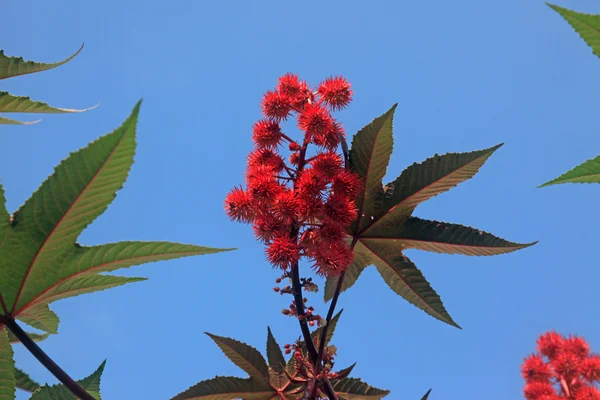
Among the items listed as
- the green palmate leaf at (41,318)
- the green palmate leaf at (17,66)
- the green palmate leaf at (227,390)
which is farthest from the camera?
the green palmate leaf at (227,390)

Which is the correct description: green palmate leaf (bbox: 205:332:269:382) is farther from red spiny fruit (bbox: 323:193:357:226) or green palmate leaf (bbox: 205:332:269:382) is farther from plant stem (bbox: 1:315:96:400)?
plant stem (bbox: 1:315:96:400)

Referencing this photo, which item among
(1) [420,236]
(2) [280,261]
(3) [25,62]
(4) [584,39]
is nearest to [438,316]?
(1) [420,236]

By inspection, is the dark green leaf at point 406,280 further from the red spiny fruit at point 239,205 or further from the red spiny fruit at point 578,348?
the red spiny fruit at point 578,348

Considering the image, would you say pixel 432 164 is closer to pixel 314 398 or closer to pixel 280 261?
pixel 280 261

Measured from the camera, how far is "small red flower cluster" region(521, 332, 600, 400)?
8.29 metres

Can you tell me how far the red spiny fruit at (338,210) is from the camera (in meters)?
3.32

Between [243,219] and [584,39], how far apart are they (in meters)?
2.14

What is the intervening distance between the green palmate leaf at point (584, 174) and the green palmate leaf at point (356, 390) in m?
1.91

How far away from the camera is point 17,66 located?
9.16 feet

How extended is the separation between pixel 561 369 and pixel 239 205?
7.24 metres

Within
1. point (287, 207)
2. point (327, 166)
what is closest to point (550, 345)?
point (327, 166)

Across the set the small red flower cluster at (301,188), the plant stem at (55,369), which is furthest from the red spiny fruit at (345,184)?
the plant stem at (55,369)

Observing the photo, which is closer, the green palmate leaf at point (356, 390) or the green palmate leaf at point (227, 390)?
the green palmate leaf at point (227, 390)

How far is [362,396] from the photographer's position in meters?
3.68
